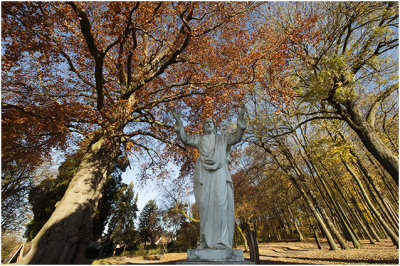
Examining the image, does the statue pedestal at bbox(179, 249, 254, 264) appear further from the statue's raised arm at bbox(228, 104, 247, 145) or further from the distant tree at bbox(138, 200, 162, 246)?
the distant tree at bbox(138, 200, 162, 246)

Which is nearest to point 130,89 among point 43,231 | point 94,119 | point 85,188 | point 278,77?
point 94,119

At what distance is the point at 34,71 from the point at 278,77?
A: 1195 cm

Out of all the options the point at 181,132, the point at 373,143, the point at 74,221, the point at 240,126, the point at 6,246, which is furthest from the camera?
the point at 6,246

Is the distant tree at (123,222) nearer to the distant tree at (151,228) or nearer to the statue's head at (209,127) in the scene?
the distant tree at (151,228)

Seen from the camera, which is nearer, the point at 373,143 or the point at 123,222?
the point at 373,143

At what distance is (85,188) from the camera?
20.9 ft

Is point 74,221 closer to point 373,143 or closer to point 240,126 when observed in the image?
point 240,126

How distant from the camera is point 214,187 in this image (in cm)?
358

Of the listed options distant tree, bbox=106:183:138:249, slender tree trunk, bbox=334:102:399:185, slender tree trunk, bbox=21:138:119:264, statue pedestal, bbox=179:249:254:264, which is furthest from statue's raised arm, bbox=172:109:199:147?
distant tree, bbox=106:183:138:249

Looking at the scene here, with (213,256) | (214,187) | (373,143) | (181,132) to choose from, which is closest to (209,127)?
(181,132)

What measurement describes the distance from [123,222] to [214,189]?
31845mm

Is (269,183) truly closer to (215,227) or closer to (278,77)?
(278,77)

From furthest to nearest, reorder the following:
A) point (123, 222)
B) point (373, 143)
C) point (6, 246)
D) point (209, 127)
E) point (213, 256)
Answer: point (123, 222) < point (6, 246) < point (373, 143) < point (209, 127) < point (213, 256)

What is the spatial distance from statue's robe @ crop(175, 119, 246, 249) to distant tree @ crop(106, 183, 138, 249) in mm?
24136
